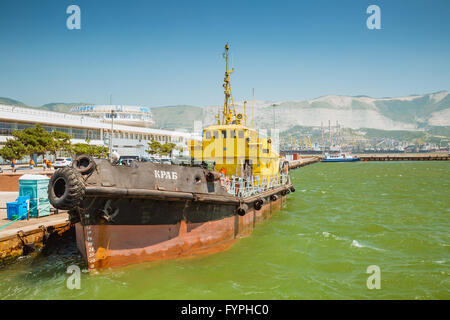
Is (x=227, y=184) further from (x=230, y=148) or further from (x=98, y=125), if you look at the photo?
(x=98, y=125)

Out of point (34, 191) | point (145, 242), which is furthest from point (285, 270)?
point (34, 191)

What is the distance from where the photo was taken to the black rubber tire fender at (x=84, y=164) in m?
8.16

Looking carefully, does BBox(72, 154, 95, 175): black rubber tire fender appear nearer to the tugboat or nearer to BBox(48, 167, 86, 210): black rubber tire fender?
the tugboat

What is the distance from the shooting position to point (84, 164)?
330 inches

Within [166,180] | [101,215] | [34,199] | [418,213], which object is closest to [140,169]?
[166,180]

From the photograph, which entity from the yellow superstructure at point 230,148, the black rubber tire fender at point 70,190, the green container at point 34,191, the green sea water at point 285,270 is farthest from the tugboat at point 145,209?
the green container at point 34,191

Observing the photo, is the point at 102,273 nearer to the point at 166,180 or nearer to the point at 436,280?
the point at 166,180

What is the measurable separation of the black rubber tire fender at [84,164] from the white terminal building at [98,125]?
922cm

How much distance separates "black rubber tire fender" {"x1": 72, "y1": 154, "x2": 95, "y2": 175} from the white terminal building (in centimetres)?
922

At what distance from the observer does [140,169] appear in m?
9.14

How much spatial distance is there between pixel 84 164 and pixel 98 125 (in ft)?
147

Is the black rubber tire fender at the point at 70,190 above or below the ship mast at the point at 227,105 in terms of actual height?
below

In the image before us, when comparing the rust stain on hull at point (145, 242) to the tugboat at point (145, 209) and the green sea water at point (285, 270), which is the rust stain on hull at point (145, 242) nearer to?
the tugboat at point (145, 209)

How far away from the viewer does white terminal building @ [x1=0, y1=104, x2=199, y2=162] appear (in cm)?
3664
